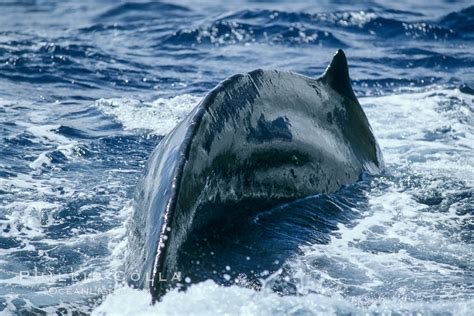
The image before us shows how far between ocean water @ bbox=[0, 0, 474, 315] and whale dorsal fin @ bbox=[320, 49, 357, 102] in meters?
0.96

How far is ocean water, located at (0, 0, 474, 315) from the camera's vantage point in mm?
5621

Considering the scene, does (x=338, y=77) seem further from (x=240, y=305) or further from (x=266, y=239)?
(x=240, y=305)

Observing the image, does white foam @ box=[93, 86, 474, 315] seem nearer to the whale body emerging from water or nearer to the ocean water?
the ocean water

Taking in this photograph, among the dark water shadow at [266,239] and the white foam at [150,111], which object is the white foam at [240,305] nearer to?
the dark water shadow at [266,239]

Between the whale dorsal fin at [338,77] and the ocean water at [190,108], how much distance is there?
3.16 feet

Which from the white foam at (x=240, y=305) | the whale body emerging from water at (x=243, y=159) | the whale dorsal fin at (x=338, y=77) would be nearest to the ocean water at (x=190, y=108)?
the white foam at (x=240, y=305)

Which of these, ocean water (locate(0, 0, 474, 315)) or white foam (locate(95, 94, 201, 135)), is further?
white foam (locate(95, 94, 201, 135))

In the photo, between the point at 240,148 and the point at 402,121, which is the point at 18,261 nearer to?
the point at 240,148

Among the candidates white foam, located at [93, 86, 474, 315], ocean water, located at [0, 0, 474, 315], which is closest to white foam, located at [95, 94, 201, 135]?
ocean water, located at [0, 0, 474, 315]

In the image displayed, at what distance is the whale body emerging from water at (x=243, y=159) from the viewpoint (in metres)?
5.04

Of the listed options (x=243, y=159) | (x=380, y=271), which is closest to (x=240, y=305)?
(x=243, y=159)

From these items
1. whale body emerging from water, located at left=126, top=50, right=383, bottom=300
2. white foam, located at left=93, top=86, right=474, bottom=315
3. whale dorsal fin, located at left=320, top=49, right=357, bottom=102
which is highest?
whale dorsal fin, located at left=320, top=49, right=357, bottom=102

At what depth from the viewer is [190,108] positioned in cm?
1305

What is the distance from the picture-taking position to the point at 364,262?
643 cm
